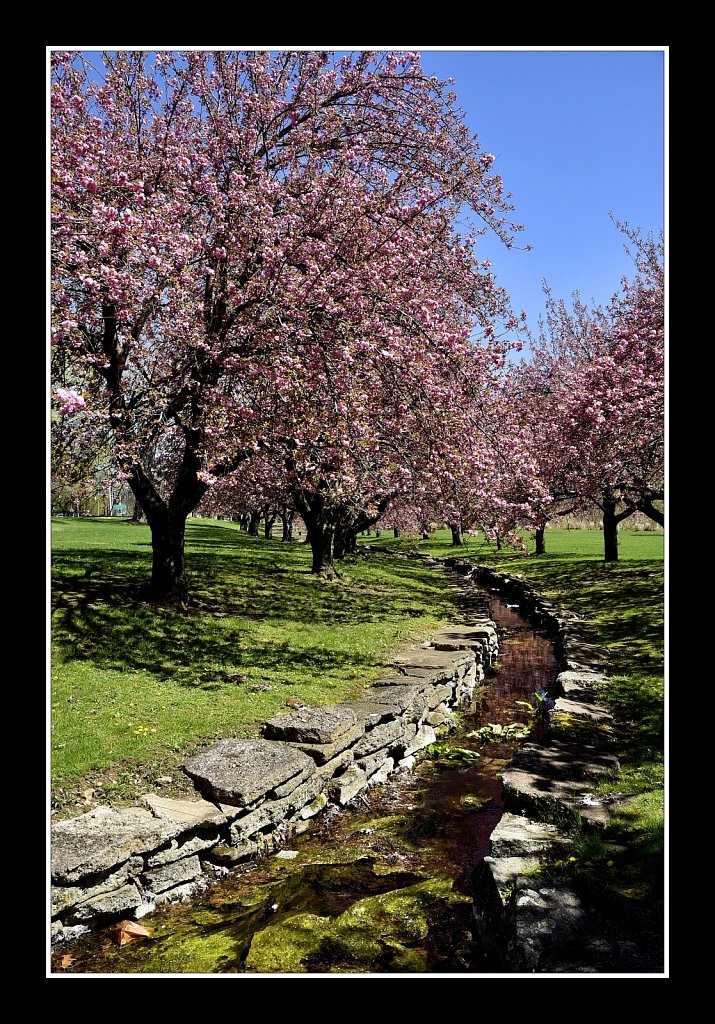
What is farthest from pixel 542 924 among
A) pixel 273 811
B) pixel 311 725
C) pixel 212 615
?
pixel 212 615

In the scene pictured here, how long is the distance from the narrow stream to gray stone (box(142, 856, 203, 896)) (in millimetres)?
171

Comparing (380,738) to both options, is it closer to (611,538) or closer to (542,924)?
(542,924)

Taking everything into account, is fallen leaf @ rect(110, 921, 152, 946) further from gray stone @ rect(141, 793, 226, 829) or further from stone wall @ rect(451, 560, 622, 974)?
stone wall @ rect(451, 560, 622, 974)

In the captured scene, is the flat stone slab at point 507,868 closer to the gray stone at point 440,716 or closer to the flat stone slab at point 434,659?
the gray stone at point 440,716

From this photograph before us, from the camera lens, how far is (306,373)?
30.2 feet

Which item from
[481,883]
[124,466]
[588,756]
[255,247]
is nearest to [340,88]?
[255,247]

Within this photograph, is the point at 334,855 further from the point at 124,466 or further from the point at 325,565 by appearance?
the point at 325,565

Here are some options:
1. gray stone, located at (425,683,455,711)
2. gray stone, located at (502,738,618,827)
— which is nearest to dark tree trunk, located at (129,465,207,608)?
gray stone, located at (425,683,455,711)

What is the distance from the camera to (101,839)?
16.2 ft

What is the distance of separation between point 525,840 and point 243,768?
113 inches

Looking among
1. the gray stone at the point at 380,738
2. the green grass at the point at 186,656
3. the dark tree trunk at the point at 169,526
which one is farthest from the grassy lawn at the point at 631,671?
the dark tree trunk at the point at 169,526

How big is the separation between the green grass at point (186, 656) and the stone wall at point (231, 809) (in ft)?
1.62

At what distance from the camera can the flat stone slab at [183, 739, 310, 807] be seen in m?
6.00
